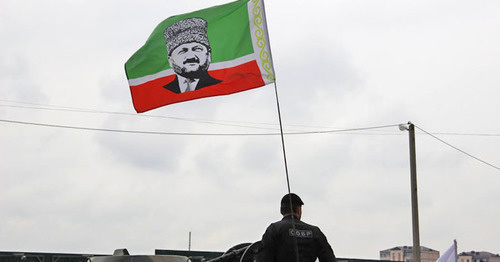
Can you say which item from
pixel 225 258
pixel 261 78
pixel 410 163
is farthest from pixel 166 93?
pixel 410 163

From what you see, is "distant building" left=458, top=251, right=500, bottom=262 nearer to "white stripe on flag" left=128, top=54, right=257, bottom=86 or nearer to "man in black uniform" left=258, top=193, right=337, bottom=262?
"white stripe on flag" left=128, top=54, right=257, bottom=86

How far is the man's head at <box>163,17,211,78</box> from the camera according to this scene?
11320 millimetres

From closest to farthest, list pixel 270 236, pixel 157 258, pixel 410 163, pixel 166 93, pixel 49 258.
→ pixel 270 236 < pixel 157 258 < pixel 166 93 < pixel 49 258 < pixel 410 163

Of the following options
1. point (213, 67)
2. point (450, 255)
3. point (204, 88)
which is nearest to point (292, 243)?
point (204, 88)

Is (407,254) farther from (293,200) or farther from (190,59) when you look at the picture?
(293,200)

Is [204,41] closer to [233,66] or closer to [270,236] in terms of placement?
[233,66]

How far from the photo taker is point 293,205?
26.7 ft

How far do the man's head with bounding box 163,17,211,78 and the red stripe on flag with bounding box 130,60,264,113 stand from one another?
210mm

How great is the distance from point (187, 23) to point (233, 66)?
1.06 meters

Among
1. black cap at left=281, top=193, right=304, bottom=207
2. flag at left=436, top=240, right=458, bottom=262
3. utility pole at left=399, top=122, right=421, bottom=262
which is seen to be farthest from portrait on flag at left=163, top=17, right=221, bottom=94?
utility pole at left=399, top=122, right=421, bottom=262

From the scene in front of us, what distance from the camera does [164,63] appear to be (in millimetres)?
11367

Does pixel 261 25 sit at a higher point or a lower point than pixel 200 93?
higher

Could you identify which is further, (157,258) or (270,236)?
(157,258)

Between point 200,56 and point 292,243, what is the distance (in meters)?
4.07
